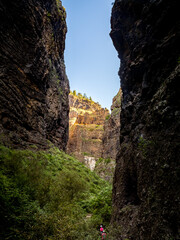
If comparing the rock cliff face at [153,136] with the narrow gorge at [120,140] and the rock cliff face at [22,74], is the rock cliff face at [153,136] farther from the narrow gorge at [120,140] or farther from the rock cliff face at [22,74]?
the rock cliff face at [22,74]

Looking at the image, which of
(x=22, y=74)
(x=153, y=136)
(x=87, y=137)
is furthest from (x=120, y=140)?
(x=87, y=137)

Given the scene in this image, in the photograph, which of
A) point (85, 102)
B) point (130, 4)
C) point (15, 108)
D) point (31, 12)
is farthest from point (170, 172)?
point (85, 102)

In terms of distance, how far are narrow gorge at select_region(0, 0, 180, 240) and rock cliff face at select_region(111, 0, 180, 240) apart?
30 millimetres

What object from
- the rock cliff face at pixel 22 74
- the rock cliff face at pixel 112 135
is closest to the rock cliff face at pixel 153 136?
the rock cliff face at pixel 22 74

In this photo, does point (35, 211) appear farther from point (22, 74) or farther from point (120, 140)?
point (22, 74)

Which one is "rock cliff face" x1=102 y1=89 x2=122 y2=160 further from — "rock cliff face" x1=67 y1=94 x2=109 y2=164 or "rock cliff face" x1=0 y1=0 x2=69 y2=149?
"rock cliff face" x1=0 y1=0 x2=69 y2=149

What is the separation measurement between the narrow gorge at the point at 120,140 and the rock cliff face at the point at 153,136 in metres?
0.03

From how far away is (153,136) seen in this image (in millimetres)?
4707

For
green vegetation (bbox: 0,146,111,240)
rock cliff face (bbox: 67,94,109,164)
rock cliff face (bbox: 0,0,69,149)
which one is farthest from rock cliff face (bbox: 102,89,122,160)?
green vegetation (bbox: 0,146,111,240)

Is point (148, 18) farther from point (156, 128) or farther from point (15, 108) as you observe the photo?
point (15, 108)

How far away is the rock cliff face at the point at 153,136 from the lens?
3.29 m

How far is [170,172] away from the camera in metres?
3.32

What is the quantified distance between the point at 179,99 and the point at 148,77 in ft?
10.8

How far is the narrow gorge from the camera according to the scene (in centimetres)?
382
